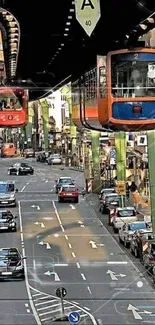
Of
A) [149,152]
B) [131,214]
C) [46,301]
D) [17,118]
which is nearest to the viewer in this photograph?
[17,118]

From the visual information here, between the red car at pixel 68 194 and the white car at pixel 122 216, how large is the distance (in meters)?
2.93

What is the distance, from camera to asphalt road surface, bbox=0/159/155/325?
9.10 meters

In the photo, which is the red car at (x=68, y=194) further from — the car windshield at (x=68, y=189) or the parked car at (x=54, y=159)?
the parked car at (x=54, y=159)

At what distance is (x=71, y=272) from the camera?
11.7 meters

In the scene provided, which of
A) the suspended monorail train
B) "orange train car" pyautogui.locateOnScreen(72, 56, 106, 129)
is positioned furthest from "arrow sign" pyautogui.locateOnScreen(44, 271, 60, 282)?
the suspended monorail train

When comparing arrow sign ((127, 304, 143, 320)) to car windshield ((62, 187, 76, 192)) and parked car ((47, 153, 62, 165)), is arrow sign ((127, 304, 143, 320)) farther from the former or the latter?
car windshield ((62, 187, 76, 192))

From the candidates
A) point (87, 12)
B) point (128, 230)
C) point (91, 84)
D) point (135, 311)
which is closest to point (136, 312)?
point (135, 311)

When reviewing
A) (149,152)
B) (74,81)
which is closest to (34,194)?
(149,152)

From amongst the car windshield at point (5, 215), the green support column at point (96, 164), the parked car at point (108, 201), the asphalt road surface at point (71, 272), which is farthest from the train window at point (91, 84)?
the green support column at point (96, 164)

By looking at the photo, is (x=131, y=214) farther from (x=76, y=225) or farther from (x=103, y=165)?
(x=103, y=165)

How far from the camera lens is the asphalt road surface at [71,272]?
9.10 m

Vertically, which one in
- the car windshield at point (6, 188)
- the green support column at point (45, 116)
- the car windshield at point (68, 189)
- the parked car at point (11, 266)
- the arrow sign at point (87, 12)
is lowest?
the car windshield at point (68, 189)

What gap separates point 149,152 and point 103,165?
22.5 feet

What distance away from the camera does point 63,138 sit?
13.7m
